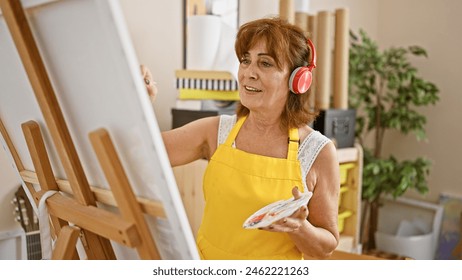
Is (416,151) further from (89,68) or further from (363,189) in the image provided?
(89,68)

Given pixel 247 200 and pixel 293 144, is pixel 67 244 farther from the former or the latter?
pixel 293 144

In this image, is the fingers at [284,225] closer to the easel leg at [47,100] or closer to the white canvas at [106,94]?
the white canvas at [106,94]

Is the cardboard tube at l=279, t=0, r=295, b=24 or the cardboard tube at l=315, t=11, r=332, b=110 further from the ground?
the cardboard tube at l=279, t=0, r=295, b=24

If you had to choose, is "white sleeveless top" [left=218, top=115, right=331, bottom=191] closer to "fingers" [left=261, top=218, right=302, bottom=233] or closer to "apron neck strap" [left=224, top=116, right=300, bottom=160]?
"apron neck strap" [left=224, top=116, right=300, bottom=160]

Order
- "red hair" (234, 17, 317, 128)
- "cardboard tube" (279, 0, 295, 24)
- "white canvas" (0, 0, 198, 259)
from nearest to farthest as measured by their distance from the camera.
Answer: "white canvas" (0, 0, 198, 259) → "red hair" (234, 17, 317, 128) → "cardboard tube" (279, 0, 295, 24)

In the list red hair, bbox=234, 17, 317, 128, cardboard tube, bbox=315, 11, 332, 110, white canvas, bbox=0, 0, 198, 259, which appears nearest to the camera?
white canvas, bbox=0, 0, 198, 259

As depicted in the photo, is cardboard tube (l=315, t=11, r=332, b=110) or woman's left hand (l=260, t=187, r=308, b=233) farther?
cardboard tube (l=315, t=11, r=332, b=110)

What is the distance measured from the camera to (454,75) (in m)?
3.00

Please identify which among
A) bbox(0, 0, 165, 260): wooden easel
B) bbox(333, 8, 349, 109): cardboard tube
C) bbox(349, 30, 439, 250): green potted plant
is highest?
bbox(0, 0, 165, 260): wooden easel

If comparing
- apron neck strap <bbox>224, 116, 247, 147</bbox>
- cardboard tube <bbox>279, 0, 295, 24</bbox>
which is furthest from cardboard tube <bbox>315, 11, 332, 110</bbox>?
apron neck strap <bbox>224, 116, 247, 147</bbox>

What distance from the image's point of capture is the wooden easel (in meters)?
0.75

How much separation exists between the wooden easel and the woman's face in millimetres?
425
